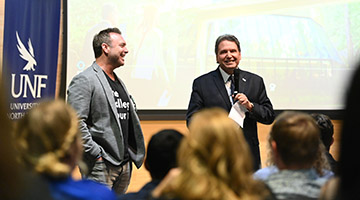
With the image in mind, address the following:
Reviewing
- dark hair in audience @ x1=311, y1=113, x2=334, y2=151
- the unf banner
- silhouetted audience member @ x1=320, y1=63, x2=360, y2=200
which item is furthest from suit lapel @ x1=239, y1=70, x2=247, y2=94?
the unf banner

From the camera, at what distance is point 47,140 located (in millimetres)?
1238

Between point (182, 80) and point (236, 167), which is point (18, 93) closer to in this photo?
point (182, 80)

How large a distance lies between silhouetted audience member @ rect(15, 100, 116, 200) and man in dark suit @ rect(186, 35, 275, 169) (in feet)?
5.48

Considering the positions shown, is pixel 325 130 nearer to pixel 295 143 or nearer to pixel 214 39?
pixel 295 143

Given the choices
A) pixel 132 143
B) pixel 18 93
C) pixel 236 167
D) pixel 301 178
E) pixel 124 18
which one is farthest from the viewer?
pixel 124 18

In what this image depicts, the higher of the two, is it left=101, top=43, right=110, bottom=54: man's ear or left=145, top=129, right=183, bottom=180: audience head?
left=101, top=43, right=110, bottom=54: man's ear

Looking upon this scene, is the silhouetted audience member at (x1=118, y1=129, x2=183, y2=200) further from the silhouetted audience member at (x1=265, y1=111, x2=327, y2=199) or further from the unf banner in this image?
the unf banner

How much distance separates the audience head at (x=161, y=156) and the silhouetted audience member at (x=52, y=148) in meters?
0.31

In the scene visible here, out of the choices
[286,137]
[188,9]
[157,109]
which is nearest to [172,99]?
[157,109]

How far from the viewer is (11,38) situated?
4.26 meters

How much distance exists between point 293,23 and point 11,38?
3.52 m

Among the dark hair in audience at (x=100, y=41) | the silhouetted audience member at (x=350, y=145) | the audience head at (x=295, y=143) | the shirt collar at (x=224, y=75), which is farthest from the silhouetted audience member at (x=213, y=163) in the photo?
the dark hair in audience at (x=100, y=41)

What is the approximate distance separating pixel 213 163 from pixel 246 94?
180cm

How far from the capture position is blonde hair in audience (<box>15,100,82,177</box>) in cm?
123
